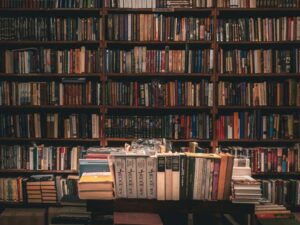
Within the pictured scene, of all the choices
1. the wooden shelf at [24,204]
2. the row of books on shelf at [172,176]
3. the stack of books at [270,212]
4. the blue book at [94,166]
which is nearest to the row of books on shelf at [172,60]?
the wooden shelf at [24,204]

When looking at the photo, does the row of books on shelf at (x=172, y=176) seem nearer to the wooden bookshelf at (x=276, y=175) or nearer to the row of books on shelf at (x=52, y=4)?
the wooden bookshelf at (x=276, y=175)

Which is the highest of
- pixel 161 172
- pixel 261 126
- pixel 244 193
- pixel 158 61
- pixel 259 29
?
pixel 259 29

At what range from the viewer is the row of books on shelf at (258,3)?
3.85 meters

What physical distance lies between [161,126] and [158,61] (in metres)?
0.62

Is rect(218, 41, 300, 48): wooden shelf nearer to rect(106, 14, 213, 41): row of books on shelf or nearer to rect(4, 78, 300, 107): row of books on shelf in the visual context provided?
rect(106, 14, 213, 41): row of books on shelf

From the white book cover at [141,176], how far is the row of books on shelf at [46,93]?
1918mm

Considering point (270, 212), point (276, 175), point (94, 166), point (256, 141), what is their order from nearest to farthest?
point (94, 166)
point (270, 212)
point (256, 141)
point (276, 175)

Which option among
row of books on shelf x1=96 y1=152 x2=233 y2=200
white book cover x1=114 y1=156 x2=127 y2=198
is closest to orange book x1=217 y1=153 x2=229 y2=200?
row of books on shelf x1=96 y1=152 x2=233 y2=200

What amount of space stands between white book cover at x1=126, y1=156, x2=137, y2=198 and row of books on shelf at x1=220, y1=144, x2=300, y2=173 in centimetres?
207

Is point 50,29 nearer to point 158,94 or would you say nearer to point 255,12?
point 158,94

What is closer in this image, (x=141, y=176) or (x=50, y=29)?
(x=141, y=176)

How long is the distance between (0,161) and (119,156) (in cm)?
228

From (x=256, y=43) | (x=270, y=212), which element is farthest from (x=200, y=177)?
(x=256, y=43)

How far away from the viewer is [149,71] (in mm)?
3885
